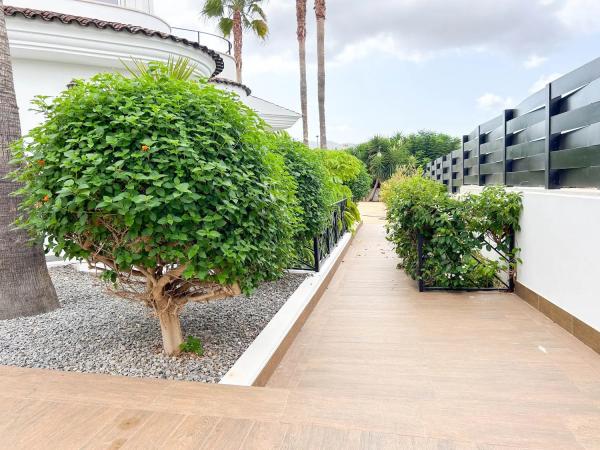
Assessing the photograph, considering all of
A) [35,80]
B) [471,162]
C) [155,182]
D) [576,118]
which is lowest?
[155,182]

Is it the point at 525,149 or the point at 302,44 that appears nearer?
the point at 525,149

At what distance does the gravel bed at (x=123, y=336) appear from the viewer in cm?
314

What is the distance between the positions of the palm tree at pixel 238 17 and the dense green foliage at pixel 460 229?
53.5ft

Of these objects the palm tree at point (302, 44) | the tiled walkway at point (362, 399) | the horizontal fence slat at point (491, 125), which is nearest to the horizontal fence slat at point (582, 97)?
the tiled walkway at point (362, 399)

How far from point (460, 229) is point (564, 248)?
1.64 metres

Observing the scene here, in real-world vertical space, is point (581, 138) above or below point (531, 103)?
below

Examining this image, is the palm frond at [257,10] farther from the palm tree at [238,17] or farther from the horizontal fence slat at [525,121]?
the horizontal fence slat at [525,121]

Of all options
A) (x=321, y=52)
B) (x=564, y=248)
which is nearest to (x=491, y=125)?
(x=564, y=248)

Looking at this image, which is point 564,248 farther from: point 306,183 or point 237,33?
point 237,33

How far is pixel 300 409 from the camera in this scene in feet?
7.72

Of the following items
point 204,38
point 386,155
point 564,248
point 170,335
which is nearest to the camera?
point 170,335

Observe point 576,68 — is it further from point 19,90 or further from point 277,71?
point 277,71

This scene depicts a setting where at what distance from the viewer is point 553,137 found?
4598 mm

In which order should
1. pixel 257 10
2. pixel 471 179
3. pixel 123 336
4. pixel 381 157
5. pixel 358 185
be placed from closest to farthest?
pixel 123 336 → pixel 471 179 → pixel 358 185 → pixel 257 10 → pixel 381 157
